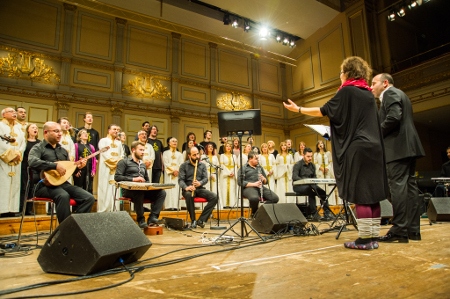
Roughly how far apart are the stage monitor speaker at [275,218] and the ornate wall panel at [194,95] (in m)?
6.29

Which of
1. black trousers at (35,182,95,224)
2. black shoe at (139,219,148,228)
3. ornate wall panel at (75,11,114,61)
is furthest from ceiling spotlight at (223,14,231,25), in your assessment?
black trousers at (35,182,95,224)

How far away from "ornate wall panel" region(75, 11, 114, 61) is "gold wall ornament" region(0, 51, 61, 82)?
0.89 meters

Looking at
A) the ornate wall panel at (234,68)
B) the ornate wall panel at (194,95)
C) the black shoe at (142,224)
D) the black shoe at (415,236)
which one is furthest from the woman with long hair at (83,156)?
the ornate wall panel at (234,68)

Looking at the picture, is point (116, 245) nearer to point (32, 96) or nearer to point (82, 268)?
point (82, 268)

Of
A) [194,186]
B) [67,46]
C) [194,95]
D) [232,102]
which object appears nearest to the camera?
[194,186]

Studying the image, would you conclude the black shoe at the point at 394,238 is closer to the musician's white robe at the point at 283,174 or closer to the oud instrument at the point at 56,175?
the oud instrument at the point at 56,175

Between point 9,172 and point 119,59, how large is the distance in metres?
4.91

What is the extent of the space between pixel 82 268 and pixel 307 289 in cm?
112

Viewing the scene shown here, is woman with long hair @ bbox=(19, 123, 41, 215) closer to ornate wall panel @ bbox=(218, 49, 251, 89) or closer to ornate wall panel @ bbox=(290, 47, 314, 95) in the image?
ornate wall panel @ bbox=(218, 49, 251, 89)

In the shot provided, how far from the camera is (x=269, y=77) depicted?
1099cm

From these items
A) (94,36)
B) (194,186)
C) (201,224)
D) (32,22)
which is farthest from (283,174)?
(32,22)

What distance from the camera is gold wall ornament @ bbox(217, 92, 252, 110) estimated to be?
9642 millimetres

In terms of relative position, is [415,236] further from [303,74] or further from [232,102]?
[303,74]

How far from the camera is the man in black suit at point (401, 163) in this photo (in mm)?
2398
